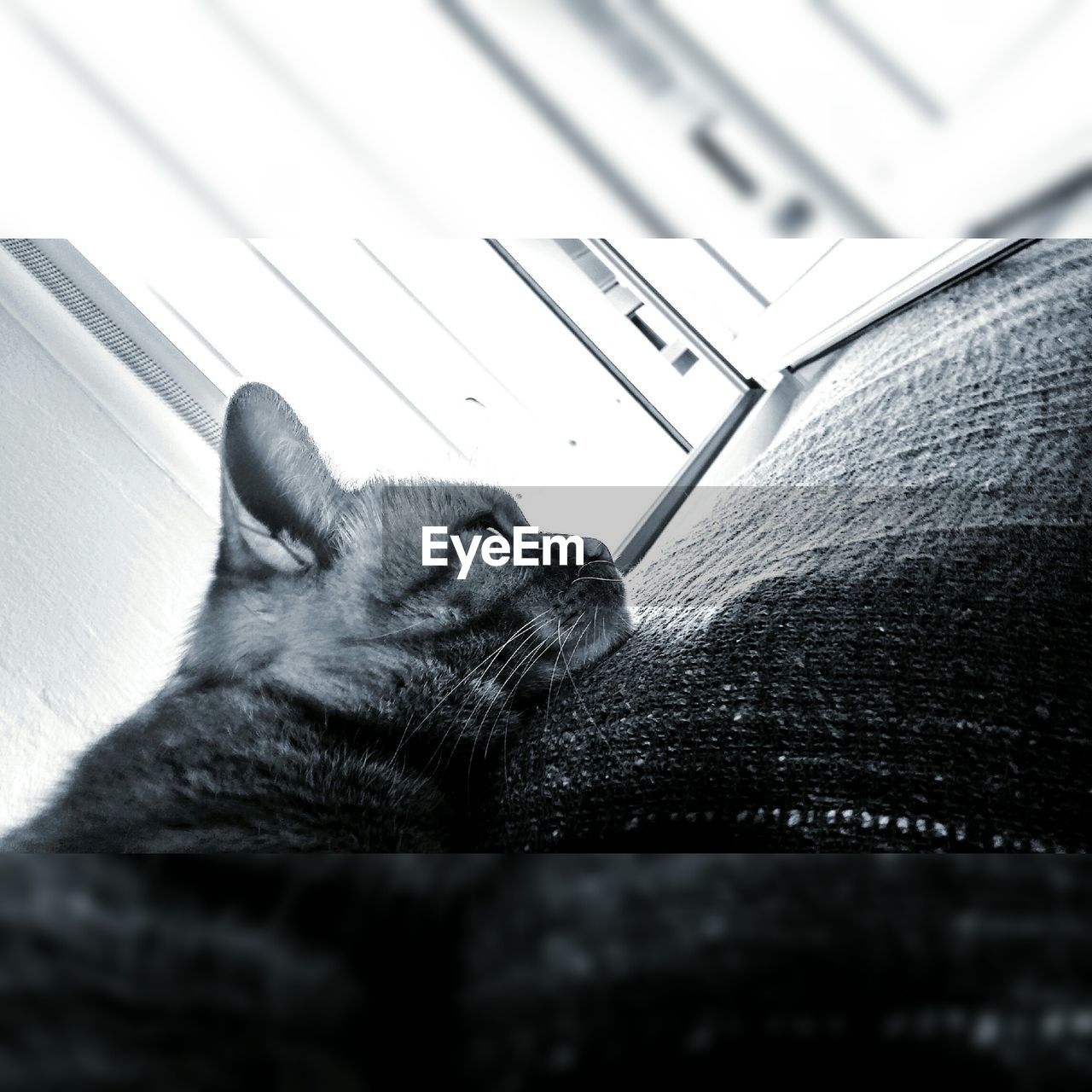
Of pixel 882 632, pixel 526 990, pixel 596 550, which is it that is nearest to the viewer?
pixel 526 990

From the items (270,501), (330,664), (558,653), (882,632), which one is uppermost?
(270,501)

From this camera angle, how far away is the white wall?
713 mm

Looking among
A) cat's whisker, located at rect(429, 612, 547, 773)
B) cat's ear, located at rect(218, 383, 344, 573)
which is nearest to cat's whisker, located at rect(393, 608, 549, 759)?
cat's whisker, located at rect(429, 612, 547, 773)

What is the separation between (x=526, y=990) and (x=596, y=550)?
398 millimetres

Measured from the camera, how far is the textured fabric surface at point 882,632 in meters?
0.58

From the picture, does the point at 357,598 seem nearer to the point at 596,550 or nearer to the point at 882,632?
the point at 596,550

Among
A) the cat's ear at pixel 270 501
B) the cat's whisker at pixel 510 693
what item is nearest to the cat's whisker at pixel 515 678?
the cat's whisker at pixel 510 693

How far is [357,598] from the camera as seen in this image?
0.73 metres

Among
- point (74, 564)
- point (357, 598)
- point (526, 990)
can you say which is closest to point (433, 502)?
point (357, 598)

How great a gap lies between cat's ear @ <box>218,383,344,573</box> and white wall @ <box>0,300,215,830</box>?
0.03m

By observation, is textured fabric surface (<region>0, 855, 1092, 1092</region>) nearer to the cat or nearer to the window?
the cat
